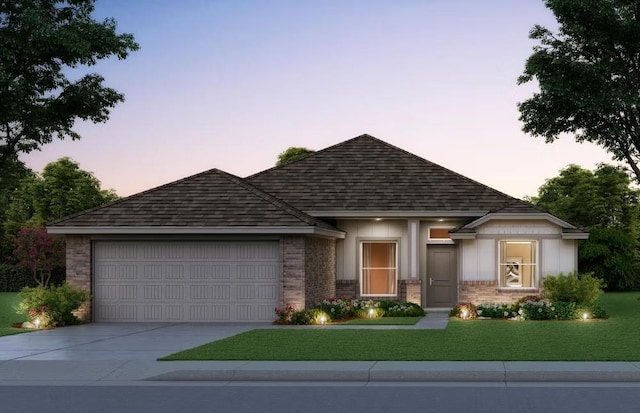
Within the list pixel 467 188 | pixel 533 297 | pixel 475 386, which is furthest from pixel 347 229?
pixel 475 386

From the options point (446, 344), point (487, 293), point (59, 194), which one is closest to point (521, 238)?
point (487, 293)

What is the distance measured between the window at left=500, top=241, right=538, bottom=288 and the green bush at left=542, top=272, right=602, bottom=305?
7.57 ft

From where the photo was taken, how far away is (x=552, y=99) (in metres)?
35.4

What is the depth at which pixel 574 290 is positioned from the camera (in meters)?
27.1

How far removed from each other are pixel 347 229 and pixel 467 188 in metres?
4.60

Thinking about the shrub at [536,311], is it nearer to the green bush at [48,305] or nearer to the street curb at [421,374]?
the street curb at [421,374]

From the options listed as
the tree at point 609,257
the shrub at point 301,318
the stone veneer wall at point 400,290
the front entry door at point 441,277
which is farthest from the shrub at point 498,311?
the tree at point 609,257

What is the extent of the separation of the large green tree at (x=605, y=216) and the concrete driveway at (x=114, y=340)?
3034 cm

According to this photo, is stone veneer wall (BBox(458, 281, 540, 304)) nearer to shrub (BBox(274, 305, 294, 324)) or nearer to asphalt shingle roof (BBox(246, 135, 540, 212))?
asphalt shingle roof (BBox(246, 135, 540, 212))

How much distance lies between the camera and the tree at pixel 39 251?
5512 cm

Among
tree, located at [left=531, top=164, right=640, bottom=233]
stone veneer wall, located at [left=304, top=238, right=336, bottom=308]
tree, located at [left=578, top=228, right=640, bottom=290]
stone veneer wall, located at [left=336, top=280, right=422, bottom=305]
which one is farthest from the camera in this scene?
tree, located at [left=531, top=164, right=640, bottom=233]

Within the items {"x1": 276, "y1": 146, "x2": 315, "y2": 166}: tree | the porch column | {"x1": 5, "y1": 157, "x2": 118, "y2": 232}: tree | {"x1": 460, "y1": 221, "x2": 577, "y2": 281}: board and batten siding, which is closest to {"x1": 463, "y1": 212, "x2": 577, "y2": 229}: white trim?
{"x1": 460, "y1": 221, "x2": 577, "y2": 281}: board and batten siding

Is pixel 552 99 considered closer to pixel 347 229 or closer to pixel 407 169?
pixel 407 169

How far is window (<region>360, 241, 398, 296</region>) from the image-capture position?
3206cm
